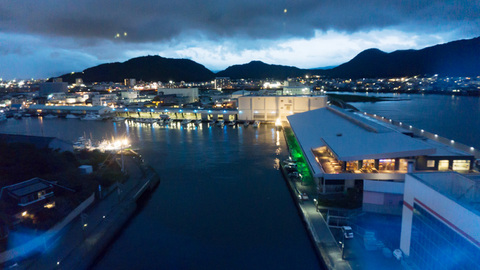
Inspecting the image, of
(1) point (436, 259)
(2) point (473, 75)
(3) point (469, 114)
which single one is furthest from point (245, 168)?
(2) point (473, 75)

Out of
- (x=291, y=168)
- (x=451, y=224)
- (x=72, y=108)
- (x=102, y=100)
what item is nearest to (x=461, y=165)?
(x=291, y=168)

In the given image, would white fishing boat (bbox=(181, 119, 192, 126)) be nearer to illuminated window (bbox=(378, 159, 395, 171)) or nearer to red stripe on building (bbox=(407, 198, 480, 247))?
illuminated window (bbox=(378, 159, 395, 171))

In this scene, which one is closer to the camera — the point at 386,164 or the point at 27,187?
the point at 27,187

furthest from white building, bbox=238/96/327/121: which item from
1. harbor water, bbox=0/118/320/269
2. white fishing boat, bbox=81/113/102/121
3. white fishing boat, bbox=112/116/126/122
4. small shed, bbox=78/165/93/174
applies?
small shed, bbox=78/165/93/174

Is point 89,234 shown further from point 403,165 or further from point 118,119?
point 118,119

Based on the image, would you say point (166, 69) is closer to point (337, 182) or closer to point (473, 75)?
point (473, 75)

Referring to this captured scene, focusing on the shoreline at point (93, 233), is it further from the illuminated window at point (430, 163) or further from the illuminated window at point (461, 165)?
the illuminated window at point (461, 165)
